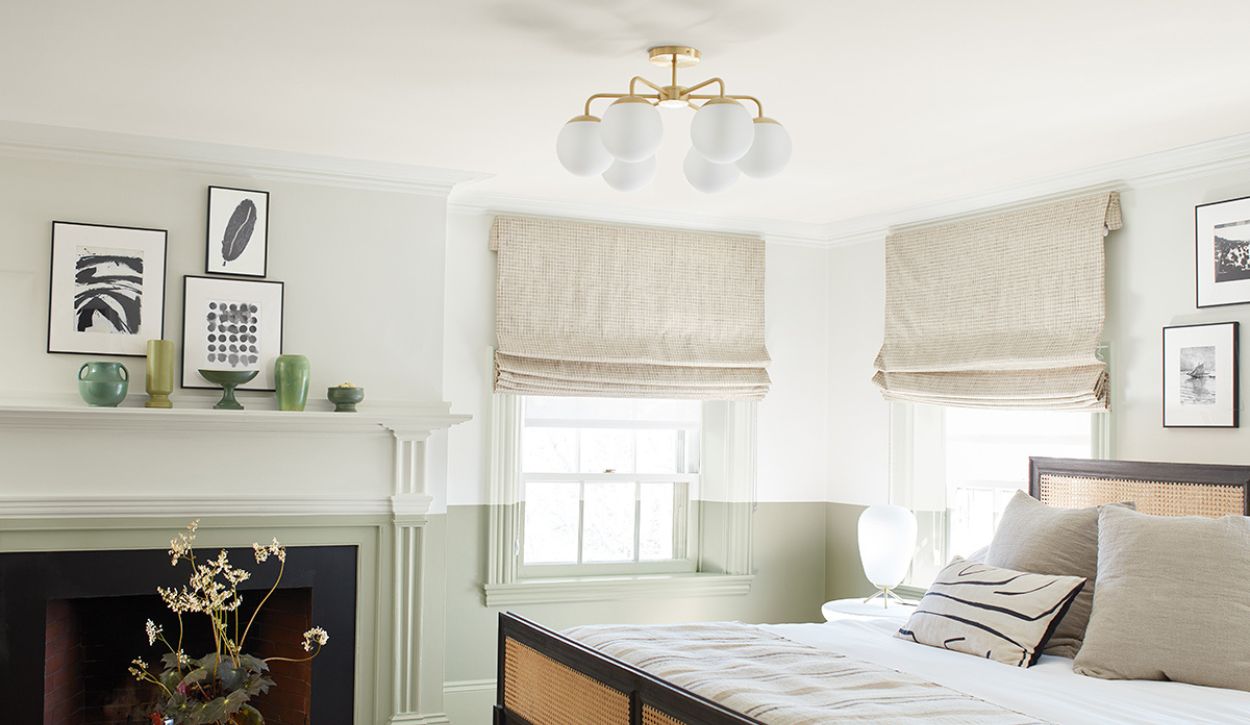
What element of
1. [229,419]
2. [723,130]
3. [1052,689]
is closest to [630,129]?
[723,130]

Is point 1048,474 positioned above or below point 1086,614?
above

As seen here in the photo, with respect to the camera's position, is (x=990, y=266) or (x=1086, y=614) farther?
(x=990, y=266)

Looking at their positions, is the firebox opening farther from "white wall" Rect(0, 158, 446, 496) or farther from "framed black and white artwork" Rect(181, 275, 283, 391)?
"framed black and white artwork" Rect(181, 275, 283, 391)

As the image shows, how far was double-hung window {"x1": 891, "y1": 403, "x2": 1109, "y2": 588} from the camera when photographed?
15.9ft

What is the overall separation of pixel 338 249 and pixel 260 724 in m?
2.03

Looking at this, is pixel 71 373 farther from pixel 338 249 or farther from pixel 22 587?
pixel 338 249

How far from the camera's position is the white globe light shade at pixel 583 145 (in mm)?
2918

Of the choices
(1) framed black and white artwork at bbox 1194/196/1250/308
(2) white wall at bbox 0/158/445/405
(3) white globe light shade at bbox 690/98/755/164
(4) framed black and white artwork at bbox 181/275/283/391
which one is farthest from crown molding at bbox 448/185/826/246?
(3) white globe light shade at bbox 690/98/755/164

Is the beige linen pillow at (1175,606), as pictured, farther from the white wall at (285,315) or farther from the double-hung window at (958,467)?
the white wall at (285,315)

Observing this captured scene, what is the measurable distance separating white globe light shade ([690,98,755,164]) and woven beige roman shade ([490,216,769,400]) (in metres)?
2.44

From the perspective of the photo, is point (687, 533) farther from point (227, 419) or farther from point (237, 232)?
point (237, 232)

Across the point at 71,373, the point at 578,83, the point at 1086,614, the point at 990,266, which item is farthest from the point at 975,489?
the point at 71,373

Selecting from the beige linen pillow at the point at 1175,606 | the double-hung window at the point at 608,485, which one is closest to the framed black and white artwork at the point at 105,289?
the double-hung window at the point at 608,485

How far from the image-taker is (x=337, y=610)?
14.4ft
